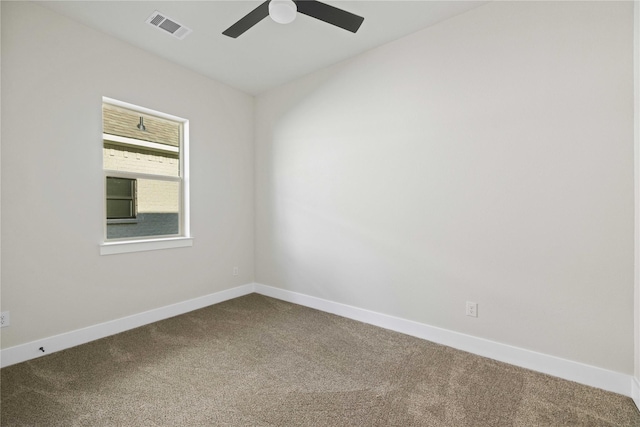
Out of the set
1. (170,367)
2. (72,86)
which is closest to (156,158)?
(72,86)

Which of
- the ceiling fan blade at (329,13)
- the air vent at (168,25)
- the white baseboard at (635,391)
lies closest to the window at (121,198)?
the air vent at (168,25)

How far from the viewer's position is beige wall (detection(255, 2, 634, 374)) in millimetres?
1961

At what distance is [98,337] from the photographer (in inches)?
106

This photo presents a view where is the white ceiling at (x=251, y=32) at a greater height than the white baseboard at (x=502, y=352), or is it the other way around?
the white ceiling at (x=251, y=32)

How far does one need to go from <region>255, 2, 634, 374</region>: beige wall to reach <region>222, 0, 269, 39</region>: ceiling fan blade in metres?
1.35

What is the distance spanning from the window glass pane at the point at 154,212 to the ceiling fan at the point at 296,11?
6.56ft

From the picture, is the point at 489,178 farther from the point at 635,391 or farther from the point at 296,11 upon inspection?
the point at 296,11

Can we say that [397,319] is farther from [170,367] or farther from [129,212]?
[129,212]

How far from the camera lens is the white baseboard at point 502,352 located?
6.36ft

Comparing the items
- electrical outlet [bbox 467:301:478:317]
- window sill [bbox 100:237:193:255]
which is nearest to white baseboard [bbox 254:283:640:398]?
electrical outlet [bbox 467:301:478:317]

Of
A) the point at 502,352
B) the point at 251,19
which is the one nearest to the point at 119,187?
the point at 251,19

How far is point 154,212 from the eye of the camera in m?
3.30

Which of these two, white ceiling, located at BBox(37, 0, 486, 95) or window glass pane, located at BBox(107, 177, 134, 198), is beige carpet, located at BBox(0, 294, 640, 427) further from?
white ceiling, located at BBox(37, 0, 486, 95)

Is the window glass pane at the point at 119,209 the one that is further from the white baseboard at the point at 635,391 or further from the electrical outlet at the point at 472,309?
the white baseboard at the point at 635,391
